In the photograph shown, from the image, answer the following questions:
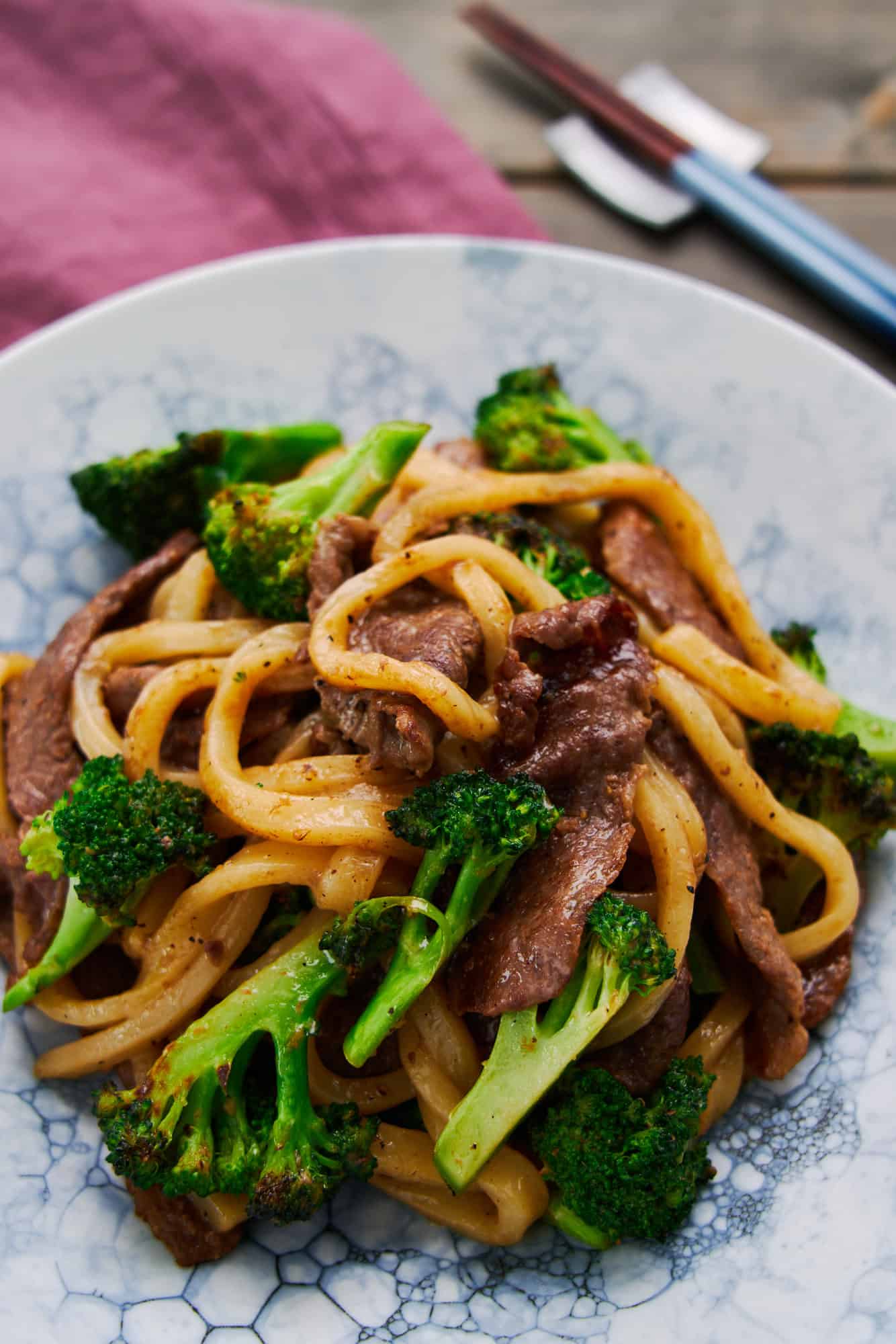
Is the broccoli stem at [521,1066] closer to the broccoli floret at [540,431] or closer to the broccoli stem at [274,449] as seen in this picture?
the broccoli floret at [540,431]

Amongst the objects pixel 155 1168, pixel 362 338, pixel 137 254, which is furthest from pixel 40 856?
pixel 137 254

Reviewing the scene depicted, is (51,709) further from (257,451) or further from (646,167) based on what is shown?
(646,167)

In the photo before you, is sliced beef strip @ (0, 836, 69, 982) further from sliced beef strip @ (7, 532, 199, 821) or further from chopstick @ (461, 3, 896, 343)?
chopstick @ (461, 3, 896, 343)

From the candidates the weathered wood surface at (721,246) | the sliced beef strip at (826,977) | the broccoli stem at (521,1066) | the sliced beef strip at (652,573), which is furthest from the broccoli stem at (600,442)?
the broccoli stem at (521,1066)

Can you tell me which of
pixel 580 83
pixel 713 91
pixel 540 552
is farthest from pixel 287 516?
pixel 713 91

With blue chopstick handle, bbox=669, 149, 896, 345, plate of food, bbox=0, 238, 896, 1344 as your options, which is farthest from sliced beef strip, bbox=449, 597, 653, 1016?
blue chopstick handle, bbox=669, 149, 896, 345

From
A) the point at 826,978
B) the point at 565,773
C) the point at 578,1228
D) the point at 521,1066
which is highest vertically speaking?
the point at 565,773

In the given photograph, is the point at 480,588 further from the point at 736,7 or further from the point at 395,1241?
the point at 736,7
